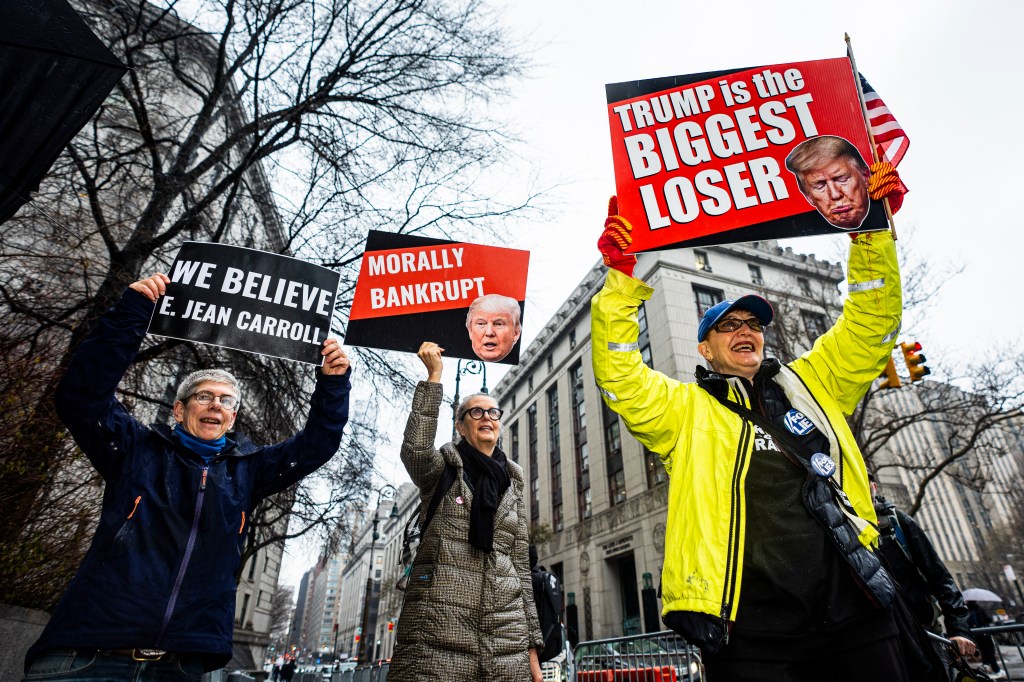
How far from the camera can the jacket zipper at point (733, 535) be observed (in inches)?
70.1

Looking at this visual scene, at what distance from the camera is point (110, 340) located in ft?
7.75

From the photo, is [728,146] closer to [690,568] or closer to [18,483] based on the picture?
[690,568]

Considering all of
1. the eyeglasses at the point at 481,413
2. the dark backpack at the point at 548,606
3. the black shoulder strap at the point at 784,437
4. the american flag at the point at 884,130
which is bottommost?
the dark backpack at the point at 548,606

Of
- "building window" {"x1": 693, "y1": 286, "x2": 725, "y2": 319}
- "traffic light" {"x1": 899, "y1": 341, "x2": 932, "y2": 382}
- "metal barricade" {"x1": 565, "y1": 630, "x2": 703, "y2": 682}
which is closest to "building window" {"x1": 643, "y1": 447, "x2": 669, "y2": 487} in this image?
"building window" {"x1": 693, "y1": 286, "x2": 725, "y2": 319}

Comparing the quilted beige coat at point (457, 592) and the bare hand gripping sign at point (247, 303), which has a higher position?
the bare hand gripping sign at point (247, 303)

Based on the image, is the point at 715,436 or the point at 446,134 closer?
the point at 715,436

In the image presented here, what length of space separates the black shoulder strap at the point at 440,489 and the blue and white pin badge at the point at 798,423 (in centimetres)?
175

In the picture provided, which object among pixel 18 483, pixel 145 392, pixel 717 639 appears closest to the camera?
pixel 717 639

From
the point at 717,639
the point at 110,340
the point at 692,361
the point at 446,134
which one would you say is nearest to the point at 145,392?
the point at 446,134

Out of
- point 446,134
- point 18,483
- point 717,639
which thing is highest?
point 446,134

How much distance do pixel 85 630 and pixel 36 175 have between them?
241 centimetres

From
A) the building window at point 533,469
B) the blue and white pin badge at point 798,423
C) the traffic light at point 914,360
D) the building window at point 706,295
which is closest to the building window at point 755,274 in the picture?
the building window at point 706,295

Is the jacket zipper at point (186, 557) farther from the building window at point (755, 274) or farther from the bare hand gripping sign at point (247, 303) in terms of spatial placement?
the building window at point (755, 274)

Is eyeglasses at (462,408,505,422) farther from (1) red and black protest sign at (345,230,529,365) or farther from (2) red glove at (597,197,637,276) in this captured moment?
(2) red glove at (597,197,637,276)
